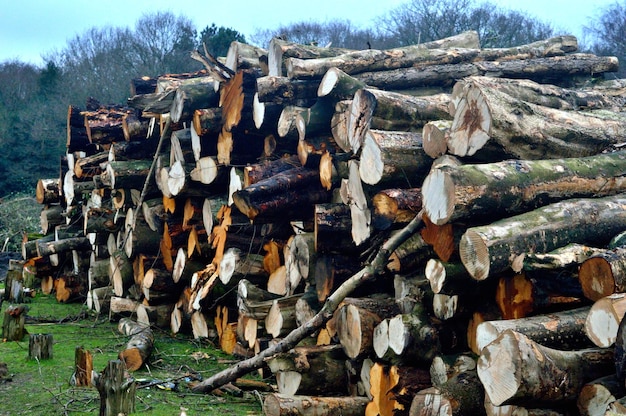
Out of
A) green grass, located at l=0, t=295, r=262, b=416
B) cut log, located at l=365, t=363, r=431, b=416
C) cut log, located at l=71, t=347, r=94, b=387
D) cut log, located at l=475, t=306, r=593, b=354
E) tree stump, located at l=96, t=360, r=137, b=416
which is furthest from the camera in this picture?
cut log, located at l=71, t=347, r=94, b=387

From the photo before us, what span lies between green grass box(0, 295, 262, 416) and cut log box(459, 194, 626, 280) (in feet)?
7.41

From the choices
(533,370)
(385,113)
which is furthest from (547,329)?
(385,113)

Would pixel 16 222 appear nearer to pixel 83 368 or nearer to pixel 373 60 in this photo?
pixel 83 368

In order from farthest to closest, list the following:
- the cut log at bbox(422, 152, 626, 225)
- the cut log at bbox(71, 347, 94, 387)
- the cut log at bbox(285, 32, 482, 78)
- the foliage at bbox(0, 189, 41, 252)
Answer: the foliage at bbox(0, 189, 41, 252) → the cut log at bbox(285, 32, 482, 78) → the cut log at bbox(71, 347, 94, 387) → the cut log at bbox(422, 152, 626, 225)

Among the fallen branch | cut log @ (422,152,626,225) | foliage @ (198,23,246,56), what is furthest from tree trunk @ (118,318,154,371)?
foliage @ (198,23,246,56)

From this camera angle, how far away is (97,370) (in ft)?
20.4

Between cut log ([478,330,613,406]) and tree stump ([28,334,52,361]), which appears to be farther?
tree stump ([28,334,52,361])

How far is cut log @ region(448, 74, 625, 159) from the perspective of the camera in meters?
4.25

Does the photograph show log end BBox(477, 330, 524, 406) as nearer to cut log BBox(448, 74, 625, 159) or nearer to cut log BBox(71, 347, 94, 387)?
cut log BBox(448, 74, 625, 159)

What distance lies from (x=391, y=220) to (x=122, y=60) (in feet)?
83.5

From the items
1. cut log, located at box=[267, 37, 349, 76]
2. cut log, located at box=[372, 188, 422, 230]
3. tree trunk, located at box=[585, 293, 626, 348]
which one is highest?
cut log, located at box=[267, 37, 349, 76]

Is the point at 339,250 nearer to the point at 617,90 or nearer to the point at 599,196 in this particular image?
the point at 599,196

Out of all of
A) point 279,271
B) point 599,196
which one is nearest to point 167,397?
point 279,271

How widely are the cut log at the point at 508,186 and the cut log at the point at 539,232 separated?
0.39ft
